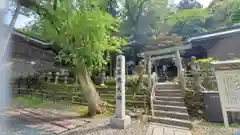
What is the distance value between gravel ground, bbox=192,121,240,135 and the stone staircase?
0.27 metres

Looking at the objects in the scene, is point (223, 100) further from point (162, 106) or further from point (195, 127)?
point (162, 106)

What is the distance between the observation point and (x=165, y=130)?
4.27 m

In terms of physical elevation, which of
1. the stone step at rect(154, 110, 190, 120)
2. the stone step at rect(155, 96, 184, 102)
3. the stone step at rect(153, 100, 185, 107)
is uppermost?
the stone step at rect(155, 96, 184, 102)

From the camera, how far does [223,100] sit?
350 cm

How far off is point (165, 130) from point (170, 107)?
4.45 feet

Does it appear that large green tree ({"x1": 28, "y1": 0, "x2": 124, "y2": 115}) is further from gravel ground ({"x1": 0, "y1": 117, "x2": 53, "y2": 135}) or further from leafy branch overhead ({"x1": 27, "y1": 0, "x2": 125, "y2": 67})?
gravel ground ({"x1": 0, "y1": 117, "x2": 53, "y2": 135})

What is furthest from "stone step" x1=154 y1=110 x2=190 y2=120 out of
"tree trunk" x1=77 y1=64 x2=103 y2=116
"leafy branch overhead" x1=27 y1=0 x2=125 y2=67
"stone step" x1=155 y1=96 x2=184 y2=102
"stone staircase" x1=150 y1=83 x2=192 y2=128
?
"leafy branch overhead" x1=27 y1=0 x2=125 y2=67

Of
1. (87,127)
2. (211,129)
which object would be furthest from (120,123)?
(211,129)

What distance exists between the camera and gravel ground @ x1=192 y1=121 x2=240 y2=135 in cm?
397

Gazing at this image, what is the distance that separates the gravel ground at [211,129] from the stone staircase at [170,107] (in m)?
0.27

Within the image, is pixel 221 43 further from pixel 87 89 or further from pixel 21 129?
pixel 21 129

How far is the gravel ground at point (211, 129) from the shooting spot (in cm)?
397

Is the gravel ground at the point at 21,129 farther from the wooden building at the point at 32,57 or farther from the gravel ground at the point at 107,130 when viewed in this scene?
the wooden building at the point at 32,57

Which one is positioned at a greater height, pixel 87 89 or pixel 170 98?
pixel 87 89
